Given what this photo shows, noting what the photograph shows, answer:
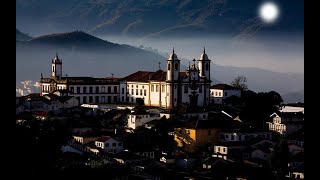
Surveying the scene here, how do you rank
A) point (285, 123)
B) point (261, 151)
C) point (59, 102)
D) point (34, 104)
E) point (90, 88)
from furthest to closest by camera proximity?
point (90, 88) < point (59, 102) < point (34, 104) < point (285, 123) < point (261, 151)

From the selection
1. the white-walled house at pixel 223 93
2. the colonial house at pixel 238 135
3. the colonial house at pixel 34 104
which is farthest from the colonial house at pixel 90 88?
the colonial house at pixel 238 135

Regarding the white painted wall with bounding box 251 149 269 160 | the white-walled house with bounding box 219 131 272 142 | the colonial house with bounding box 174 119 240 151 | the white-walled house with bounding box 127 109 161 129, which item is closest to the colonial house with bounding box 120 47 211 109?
the white-walled house with bounding box 127 109 161 129

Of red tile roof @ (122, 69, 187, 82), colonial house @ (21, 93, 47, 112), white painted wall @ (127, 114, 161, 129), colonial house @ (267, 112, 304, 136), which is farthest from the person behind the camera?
red tile roof @ (122, 69, 187, 82)

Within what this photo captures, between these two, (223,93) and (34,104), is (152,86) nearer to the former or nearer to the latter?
(223,93)

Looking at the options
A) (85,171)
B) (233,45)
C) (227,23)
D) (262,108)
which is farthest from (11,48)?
(227,23)

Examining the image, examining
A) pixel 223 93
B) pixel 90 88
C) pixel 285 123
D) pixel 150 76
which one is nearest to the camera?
pixel 285 123

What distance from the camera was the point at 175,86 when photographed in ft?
86.6

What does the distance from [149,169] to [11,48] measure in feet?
51.0

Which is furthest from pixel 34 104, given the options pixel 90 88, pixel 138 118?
pixel 138 118

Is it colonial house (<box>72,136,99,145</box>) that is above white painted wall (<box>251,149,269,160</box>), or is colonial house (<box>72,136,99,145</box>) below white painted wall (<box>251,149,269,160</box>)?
above

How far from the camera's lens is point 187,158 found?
706 inches

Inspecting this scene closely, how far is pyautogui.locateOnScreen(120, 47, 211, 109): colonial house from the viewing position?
26.4 meters

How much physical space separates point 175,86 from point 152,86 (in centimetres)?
144

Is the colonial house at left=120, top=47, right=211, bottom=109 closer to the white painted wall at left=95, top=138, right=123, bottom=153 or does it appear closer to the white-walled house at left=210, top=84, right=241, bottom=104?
the white-walled house at left=210, top=84, right=241, bottom=104
